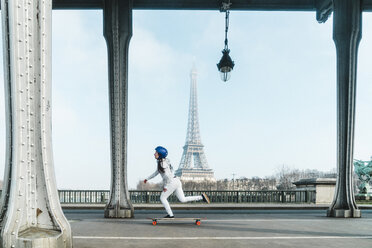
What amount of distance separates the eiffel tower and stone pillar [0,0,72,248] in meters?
105

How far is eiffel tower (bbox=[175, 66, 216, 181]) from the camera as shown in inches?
4392

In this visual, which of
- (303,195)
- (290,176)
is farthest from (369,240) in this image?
(290,176)

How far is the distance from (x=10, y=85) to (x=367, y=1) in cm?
1286

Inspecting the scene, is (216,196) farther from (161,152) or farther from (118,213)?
(161,152)

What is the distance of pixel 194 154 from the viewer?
4601 inches

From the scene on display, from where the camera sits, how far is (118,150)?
1164cm

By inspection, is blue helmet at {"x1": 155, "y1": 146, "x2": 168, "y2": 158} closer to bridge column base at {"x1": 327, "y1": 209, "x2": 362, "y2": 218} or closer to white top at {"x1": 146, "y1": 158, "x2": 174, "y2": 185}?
white top at {"x1": 146, "y1": 158, "x2": 174, "y2": 185}

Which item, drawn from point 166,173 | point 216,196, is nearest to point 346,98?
point 166,173

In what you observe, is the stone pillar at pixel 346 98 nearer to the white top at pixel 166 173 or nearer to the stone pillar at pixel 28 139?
the white top at pixel 166 173

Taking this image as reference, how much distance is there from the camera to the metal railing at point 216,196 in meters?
21.9

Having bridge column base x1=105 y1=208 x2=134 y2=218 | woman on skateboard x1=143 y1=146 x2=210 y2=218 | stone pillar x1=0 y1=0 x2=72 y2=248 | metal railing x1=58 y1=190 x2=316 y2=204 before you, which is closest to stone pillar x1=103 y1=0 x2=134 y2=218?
bridge column base x1=105 y1=208 x2=134 y2=218

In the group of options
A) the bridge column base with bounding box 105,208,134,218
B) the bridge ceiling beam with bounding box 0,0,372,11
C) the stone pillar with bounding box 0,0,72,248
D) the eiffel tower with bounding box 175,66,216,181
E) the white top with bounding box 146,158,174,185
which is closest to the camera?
the stone pillar with bounding box 0,0,72,248

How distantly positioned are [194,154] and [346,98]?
345 ft

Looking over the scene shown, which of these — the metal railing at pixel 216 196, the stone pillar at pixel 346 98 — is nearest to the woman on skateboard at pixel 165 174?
the stone pillar at pixel 346 98
